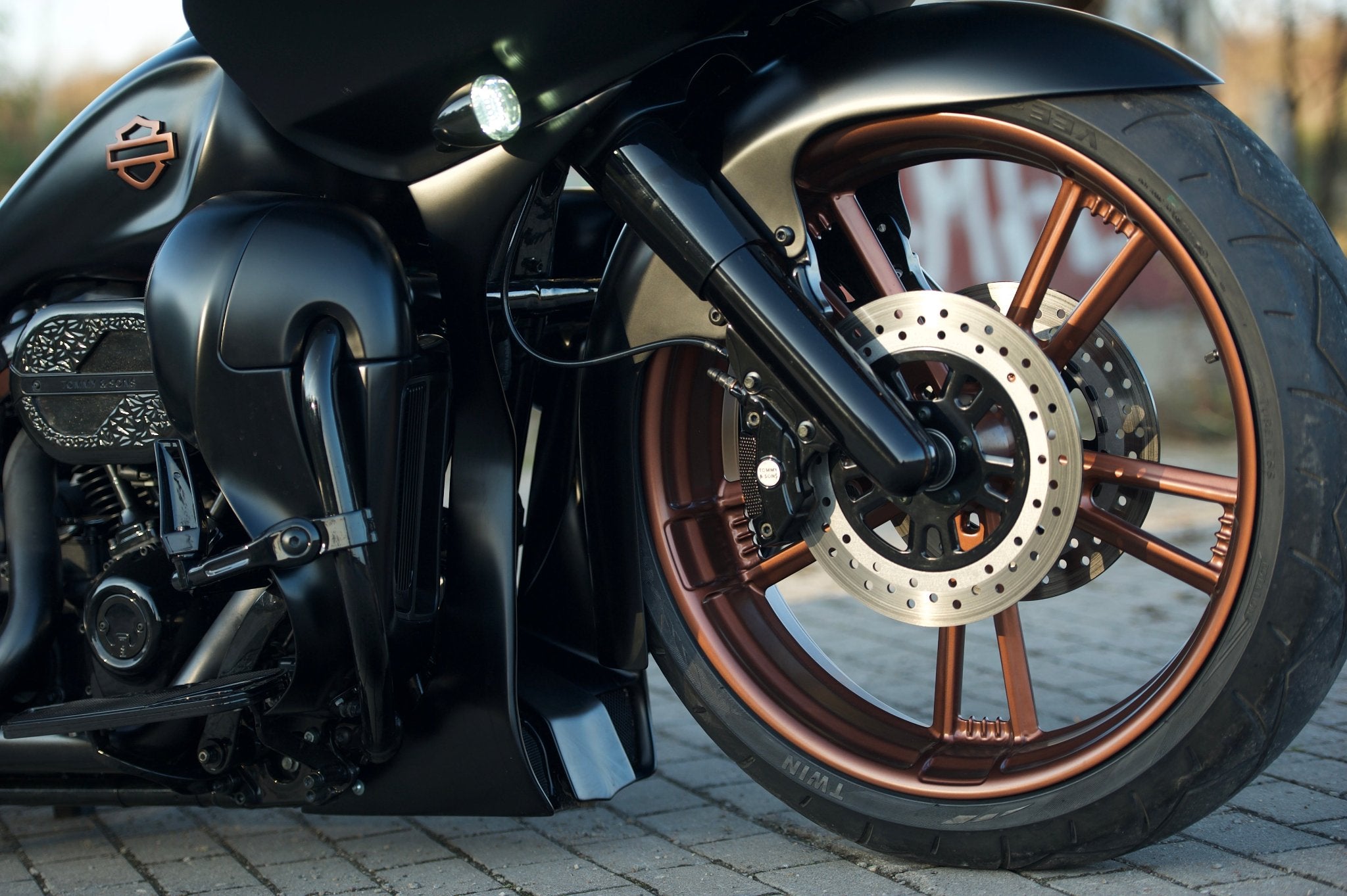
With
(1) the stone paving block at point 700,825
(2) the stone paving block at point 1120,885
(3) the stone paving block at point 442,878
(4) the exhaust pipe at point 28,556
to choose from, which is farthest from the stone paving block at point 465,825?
(2) the stone paving block at point 1120,885

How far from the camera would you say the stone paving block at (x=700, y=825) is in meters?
2.27

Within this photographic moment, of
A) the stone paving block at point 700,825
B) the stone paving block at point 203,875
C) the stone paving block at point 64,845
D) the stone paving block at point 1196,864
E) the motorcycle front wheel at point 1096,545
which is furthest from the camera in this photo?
the stone paving block at point 64,845

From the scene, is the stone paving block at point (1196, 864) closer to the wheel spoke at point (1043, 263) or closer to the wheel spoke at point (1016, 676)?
the wheel spoke at point (1016, 676)

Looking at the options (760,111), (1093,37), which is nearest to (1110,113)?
(1093,37)

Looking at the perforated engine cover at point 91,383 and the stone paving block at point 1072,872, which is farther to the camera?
the perforated engine cover at point 91,383

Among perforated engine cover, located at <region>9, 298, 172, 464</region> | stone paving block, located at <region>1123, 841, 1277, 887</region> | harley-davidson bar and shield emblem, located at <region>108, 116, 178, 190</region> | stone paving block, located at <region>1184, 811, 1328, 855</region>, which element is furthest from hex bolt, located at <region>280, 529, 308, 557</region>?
stone paving block, located at <region>1184, 811, 1328, 855</region>

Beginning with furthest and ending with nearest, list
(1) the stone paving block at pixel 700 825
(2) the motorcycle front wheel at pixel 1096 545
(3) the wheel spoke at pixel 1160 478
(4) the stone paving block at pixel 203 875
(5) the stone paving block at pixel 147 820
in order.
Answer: (5) the stone paving block at pixel 147 820 < (1) the stone paving block at pixel 700 825 < (4) the stone paving block at pixel 203 875 < (3) the wheel spoke at pixel 1160 478 < (2) the motorcycle front wheel at pixel 1096 545

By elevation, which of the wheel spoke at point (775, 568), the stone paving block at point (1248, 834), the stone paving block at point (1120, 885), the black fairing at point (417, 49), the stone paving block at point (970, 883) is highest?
the black fairing at point (417, 49)

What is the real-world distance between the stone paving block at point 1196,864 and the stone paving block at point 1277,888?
0.02 meters

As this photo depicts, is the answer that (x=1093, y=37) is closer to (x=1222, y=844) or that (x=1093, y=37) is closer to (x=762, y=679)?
(x=762, y=679)

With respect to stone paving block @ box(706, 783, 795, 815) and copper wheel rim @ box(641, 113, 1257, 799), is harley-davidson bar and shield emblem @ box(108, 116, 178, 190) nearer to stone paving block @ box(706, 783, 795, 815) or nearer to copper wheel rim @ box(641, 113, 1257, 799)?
copper wheel rim @ box(641, 113, 1257, 799)

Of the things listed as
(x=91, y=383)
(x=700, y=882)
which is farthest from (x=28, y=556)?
(x=700, y=882)

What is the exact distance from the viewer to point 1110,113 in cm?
178

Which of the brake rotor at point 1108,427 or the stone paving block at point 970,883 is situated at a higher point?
the brake rotor at point 1108,427
